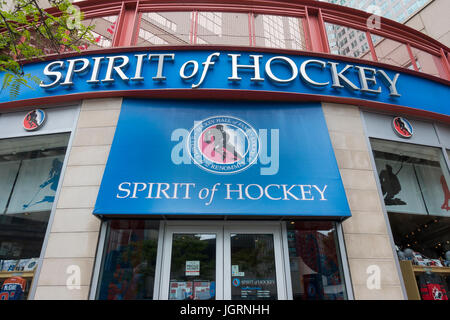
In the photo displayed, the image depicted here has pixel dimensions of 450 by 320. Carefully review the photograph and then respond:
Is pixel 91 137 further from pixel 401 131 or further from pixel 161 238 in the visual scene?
pixel 401 131

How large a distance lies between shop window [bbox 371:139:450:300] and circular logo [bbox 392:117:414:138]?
10.0 inches

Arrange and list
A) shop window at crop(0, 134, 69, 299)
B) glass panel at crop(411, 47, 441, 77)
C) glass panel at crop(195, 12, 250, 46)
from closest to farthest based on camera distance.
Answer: shop window at crop(0, 134, 69, 299) < glass panel at crop(411, 47, 441, 77) < glass panel at crop(195, 12, 250, 46)

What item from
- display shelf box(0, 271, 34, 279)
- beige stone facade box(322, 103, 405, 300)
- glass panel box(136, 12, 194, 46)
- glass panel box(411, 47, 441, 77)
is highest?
glass panel box(136, 12, 194, 46)

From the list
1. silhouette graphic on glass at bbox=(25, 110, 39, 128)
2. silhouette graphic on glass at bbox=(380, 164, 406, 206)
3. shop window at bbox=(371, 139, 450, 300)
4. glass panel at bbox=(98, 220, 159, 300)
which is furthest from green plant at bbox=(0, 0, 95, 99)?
shop window at bbox=(371, 139, 450, 300)

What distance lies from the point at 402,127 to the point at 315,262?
4211 millimetres

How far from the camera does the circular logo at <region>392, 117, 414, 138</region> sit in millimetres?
6504

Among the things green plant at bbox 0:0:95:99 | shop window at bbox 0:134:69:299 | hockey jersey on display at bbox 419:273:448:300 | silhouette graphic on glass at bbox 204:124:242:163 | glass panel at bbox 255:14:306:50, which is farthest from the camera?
glass panel at bbox 255:14:306:50

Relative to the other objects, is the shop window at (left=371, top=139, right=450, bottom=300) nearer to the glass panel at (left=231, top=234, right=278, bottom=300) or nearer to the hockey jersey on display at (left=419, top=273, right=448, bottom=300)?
the hockey jersey on display at (left=419, top=273, right=448, bottom=300)

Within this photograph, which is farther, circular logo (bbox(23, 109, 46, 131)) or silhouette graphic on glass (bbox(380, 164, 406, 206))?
circular logo (bbox(23, 109, 46, 131))

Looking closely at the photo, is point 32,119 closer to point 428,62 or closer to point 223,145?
point 223,145

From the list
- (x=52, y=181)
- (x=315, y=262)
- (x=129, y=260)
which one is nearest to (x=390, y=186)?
(x=315, y=262)

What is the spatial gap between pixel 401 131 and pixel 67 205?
308 inches

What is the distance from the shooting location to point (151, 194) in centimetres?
471
